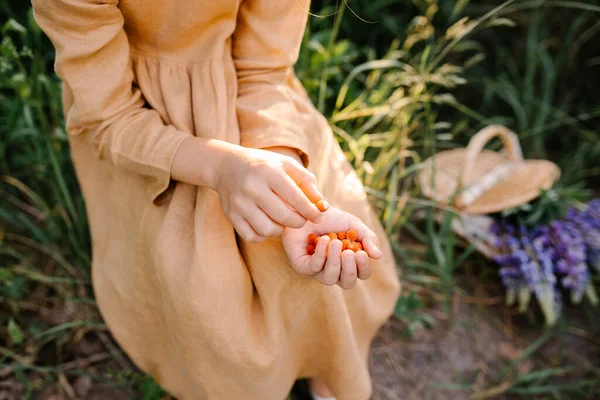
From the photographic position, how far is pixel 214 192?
86 cm

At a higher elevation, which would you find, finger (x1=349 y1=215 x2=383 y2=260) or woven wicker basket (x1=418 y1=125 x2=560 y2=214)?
finger (x1=349 y1=215 x2=383 y2=260)

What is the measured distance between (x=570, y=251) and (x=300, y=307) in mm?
958

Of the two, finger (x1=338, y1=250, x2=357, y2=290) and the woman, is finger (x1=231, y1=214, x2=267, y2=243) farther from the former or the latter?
finger (x1=338, y1=250, x2=357, y2=290)

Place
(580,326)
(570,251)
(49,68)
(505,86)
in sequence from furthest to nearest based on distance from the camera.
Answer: (505,86)
(49,68)
(580,326)
(570,251)

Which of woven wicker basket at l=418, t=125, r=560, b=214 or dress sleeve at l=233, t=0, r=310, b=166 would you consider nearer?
dress sleeve at l=233, t=0, r=310, b=166

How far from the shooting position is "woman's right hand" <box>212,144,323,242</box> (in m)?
0.74

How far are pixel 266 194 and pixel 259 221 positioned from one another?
0.04 metres

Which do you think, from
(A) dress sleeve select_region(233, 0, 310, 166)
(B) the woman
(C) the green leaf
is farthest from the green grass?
(B) the woman

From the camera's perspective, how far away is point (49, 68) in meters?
1.71

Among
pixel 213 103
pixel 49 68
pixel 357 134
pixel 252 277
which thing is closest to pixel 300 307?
pixel 252 277

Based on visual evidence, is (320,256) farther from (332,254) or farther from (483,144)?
(483,144)

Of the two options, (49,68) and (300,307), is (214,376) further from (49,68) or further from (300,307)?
(49,68)

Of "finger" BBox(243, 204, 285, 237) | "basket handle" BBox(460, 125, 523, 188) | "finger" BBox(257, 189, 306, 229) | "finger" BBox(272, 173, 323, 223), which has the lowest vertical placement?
"basket handle" BBox(460, 125, 523, 188)

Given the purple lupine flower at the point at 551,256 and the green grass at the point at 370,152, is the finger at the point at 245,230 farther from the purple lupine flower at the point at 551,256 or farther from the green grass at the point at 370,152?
the purple lupine flower at the point at 551,256
